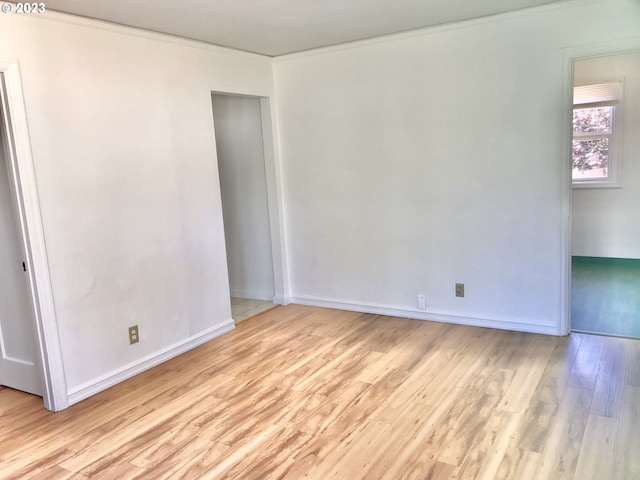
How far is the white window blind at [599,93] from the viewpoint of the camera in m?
5.57

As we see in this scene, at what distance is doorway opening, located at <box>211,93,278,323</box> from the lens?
4.81 metres

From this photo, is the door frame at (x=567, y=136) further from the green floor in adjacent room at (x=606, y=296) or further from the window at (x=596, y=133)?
the window at (x=596, y=133)

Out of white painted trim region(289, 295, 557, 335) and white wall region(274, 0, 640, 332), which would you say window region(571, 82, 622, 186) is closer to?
white wall region(274, 0, 640, 332)

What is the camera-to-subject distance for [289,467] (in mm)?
2295

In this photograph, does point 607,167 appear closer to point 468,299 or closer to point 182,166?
point 468,299

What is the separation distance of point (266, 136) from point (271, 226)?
87cm

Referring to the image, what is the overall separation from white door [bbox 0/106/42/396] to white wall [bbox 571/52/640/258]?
5617mm

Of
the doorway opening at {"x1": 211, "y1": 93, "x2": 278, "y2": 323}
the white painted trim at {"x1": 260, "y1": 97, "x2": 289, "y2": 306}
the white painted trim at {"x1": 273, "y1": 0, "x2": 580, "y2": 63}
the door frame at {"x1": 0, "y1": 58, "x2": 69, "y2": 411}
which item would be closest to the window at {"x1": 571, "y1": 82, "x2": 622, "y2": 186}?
the white painted trim at {"x1": 273, "y1": 0, "x2": 580, "y2": 63}

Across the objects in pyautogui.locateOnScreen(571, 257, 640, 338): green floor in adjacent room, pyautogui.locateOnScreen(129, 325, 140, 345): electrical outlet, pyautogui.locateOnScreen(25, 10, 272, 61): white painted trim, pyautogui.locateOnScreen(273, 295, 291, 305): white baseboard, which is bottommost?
pyautogui.locateOnScreen(571, 257, 640, 338): green floor in adjacent room

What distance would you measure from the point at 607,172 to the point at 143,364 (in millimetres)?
5395

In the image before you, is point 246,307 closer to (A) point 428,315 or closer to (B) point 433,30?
(A) point 428,315

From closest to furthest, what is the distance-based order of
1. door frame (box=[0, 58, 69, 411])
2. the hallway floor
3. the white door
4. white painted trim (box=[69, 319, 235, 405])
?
door frame (box=[0, 58, 69, 411]) → the white door → white painted trim (box=[69, 319, 235, 405]) → the hallway floor

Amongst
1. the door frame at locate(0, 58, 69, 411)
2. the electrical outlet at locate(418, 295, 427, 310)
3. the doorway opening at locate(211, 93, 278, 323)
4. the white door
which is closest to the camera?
the door frame at locate(0, 58, 69, 411)

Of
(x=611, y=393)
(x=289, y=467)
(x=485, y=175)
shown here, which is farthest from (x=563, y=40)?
(x=289, y=467)
